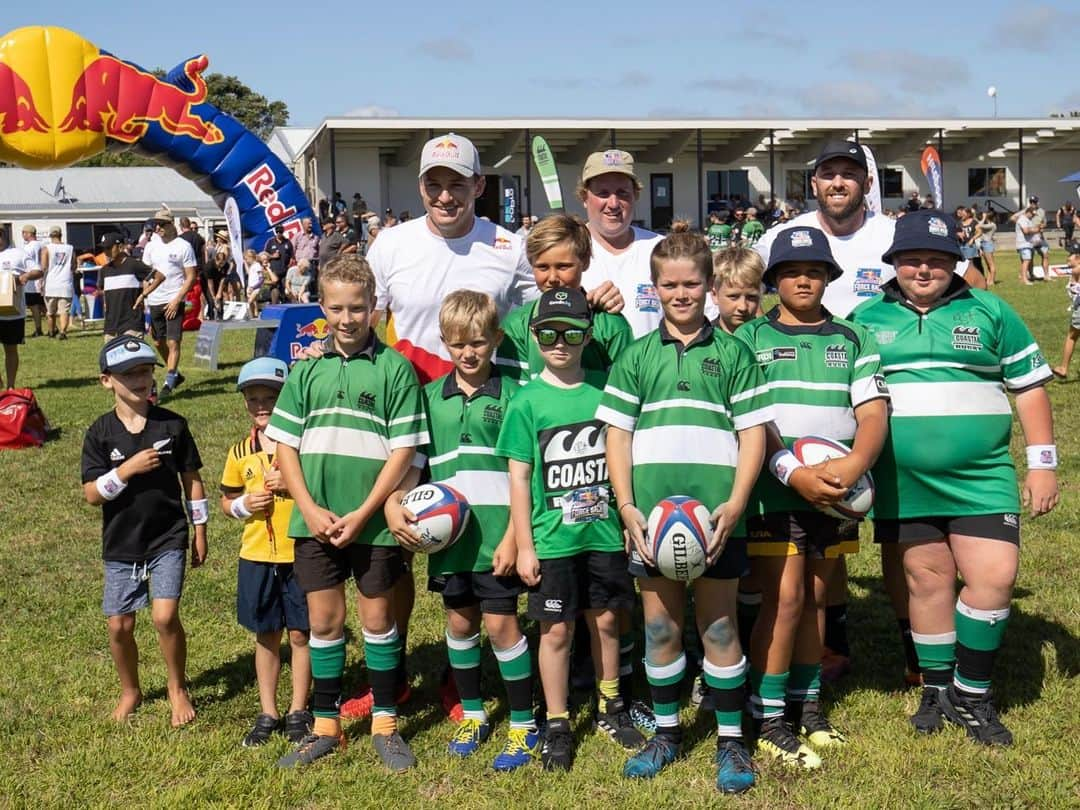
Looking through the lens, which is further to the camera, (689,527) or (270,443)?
(270,443)

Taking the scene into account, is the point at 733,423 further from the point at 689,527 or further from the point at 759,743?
the point at 759,743

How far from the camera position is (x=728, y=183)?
45594 millimetres

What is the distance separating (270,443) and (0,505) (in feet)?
16.8

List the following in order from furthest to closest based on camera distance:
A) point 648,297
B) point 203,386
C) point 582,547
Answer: point 203,386 → point 648,297 → point 582,547

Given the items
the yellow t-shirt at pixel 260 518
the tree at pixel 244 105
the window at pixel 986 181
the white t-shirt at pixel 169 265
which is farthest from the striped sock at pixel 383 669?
the tree at pixel 244 105

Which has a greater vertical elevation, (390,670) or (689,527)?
(689,527)

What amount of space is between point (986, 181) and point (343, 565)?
49364 mm

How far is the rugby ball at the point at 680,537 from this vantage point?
3.80 meters

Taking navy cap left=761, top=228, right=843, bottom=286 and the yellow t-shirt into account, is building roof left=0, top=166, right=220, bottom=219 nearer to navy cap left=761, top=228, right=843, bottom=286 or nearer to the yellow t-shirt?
the yellow t-shirt

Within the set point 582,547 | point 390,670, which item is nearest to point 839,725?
point 582,547

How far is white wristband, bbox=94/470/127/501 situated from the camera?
4.58 metres

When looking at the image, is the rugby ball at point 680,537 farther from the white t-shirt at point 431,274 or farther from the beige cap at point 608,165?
the beige cap at point 608,165

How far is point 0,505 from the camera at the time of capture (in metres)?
8.75

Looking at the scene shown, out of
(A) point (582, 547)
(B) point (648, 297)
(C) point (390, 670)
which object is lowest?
(C) point (390, 670)
